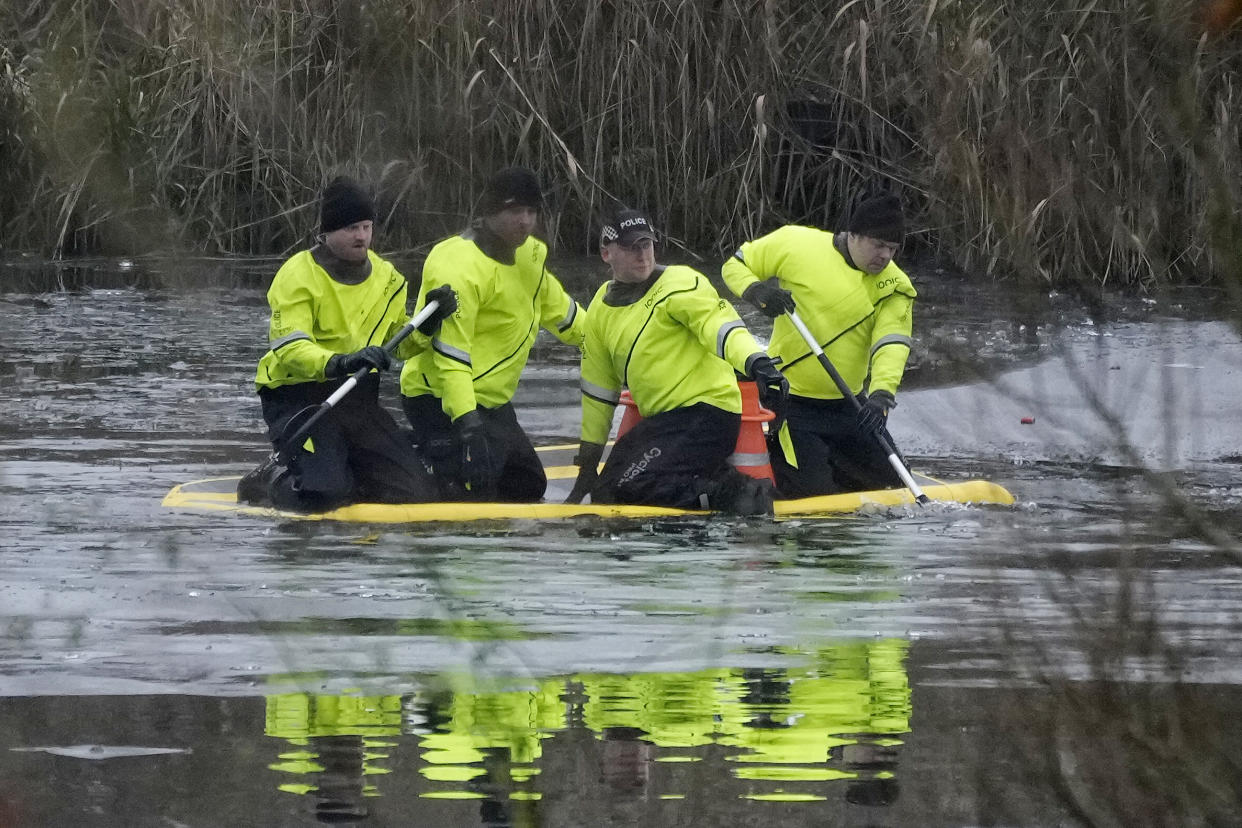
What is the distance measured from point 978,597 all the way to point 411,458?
112 inches

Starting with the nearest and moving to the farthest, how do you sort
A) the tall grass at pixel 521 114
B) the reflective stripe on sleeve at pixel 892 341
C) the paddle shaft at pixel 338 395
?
the paddle shaft at pixel 338 395, the reflective stripe on sleeve at pixel 892 341, the tall grass at pixel 521 114

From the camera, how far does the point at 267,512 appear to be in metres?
8.20

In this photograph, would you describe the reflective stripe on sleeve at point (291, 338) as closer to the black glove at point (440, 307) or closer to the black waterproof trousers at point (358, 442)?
the black waterproof trousers at point (358, 442)

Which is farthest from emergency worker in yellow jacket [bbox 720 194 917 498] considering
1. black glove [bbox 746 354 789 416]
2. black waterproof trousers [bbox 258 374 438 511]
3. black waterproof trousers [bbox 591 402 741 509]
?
black waterproof trousers [bbox 258 374 438 511]

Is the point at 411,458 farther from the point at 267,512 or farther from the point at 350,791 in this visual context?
→ the point at 350,791

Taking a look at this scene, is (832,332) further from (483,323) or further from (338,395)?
(338,395)

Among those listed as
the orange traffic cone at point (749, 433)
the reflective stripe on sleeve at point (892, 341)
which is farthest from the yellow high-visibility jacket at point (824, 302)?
the orange traffic cone at point (749, 433)

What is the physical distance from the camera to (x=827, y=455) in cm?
902

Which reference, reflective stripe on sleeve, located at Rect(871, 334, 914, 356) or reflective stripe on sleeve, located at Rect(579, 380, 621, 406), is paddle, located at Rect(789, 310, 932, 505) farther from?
reflective stripe on sleeve, located at Rect(579, 380, 621, 406)

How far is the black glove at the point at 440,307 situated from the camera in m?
8.24

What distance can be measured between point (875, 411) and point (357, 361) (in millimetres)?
2139

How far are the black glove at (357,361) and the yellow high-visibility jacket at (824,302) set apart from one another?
1.65m

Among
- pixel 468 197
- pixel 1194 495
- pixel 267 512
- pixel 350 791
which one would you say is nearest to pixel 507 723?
pixel 350 791

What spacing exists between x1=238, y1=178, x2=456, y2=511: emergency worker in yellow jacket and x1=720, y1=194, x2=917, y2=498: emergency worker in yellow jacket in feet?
4.89
